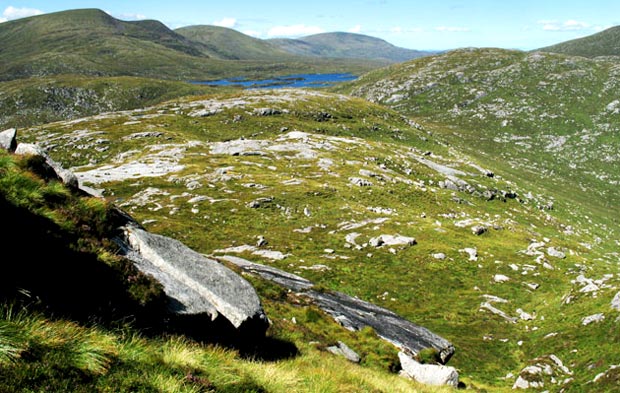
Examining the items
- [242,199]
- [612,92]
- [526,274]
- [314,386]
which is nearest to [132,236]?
[314,386]

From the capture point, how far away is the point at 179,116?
14488 centimetres

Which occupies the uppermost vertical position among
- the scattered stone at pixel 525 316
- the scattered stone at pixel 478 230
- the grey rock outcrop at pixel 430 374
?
the grey rock outcrop at pixel 430 374

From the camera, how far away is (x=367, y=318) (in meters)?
26.0

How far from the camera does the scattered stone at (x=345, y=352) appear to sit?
1751 cm

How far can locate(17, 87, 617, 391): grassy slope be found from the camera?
103 feet

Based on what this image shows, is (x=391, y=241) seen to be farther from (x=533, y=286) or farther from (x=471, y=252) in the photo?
(x=533, y=286)

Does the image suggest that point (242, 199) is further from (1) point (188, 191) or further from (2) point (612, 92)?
(2) point (612, 92)

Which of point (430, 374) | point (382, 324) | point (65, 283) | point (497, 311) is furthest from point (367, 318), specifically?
point (65, 283)

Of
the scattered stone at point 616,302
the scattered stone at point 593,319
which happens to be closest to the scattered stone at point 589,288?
the scattered stone at point 616,302

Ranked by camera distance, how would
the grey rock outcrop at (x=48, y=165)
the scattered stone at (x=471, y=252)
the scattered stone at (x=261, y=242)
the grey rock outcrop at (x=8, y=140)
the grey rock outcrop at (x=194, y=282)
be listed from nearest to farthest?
the grey rock outcrop at (x=194, y=282)
the grey rock outcrop at (x=48, y=165)
the grey rock outcrop at (x=8, y=140)
the scattered stone at (x=471, y=252)
the scattered stone at (x=261, y=242)

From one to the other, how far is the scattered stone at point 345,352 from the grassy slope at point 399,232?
1190 millimetres

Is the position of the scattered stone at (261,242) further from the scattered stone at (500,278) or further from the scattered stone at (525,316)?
the scattered stone at (525,316)

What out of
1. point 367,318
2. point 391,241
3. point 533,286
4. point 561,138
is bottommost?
point 533,286

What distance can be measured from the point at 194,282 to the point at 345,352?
8834mm
